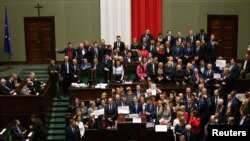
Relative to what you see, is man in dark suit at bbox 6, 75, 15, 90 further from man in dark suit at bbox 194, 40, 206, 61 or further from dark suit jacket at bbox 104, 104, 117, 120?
man in dark suit at bbox 194, 40, 206, 61

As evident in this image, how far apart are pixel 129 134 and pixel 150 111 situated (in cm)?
119

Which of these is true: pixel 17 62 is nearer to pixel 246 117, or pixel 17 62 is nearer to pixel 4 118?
pixel 4 118

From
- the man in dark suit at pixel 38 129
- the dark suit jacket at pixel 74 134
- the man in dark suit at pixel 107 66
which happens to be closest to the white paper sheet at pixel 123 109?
the dark suit jacket at pixel 74 134

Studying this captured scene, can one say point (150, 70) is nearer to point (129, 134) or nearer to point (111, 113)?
point (111, 113)

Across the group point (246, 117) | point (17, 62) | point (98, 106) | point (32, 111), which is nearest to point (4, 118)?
point (32, 111)

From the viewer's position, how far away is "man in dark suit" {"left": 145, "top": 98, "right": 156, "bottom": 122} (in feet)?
54.3

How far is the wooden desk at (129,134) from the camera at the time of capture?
15.9 metres

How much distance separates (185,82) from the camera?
18.8 meters

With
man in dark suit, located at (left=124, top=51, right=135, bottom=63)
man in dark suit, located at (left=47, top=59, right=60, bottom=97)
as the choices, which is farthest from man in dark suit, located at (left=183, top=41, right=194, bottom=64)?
man in dark suit, located at (left=47, top=59, right=60, bottom=97)

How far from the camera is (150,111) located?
16.6m

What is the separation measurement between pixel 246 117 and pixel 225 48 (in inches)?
364

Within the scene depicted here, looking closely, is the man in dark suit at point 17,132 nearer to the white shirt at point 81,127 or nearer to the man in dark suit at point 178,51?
the white shirt at point 81,127

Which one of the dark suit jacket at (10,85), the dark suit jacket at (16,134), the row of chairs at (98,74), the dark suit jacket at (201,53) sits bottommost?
the dark suit jacket at (16,134)

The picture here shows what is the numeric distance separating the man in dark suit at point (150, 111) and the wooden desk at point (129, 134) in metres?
0.67
